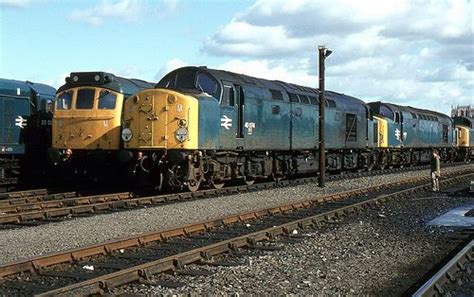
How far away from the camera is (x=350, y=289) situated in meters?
7.05

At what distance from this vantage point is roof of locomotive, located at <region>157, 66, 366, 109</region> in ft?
60.0

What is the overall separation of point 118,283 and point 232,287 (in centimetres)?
133

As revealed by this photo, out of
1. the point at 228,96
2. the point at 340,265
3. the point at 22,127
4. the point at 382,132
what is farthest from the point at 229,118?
the point at 382,132

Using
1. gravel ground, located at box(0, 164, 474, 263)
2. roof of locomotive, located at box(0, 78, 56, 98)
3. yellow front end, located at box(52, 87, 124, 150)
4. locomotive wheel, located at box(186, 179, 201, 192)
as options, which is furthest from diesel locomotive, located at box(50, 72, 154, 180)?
gravel ground, located at box(0, 164, 474, 263)

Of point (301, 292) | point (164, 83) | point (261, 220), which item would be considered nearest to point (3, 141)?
point (164, 83)

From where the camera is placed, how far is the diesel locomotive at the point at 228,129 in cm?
1659

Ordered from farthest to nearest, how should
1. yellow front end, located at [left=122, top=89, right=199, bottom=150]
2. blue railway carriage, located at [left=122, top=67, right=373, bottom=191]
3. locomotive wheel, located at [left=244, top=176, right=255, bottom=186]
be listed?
locomotive wheel, located at [left=244, top=176, right=255, bottom=186]
blue railway carriage, located at [left=122, top=67, right=373, bottom=191]
yellow front end, located at [left=122, top=89, right=199, bottom=150]

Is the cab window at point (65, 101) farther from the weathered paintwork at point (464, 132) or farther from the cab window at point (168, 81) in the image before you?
the weathered paintwork at point (464, 132)

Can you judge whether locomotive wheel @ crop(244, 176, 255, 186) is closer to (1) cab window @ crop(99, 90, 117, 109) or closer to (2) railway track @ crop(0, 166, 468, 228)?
(2) railway track @ crop(0, 166, 468, 228)

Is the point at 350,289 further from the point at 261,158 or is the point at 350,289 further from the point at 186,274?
the point at 261,158

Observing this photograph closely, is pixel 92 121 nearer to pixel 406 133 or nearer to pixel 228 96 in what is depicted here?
pixel 228 96

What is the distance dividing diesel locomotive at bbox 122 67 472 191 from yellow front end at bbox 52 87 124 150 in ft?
1.74

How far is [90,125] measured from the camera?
17625 millimetres

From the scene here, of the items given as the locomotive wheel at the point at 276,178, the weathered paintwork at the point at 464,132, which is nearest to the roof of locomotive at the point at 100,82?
the locomotive wheel at the point at 276,178
